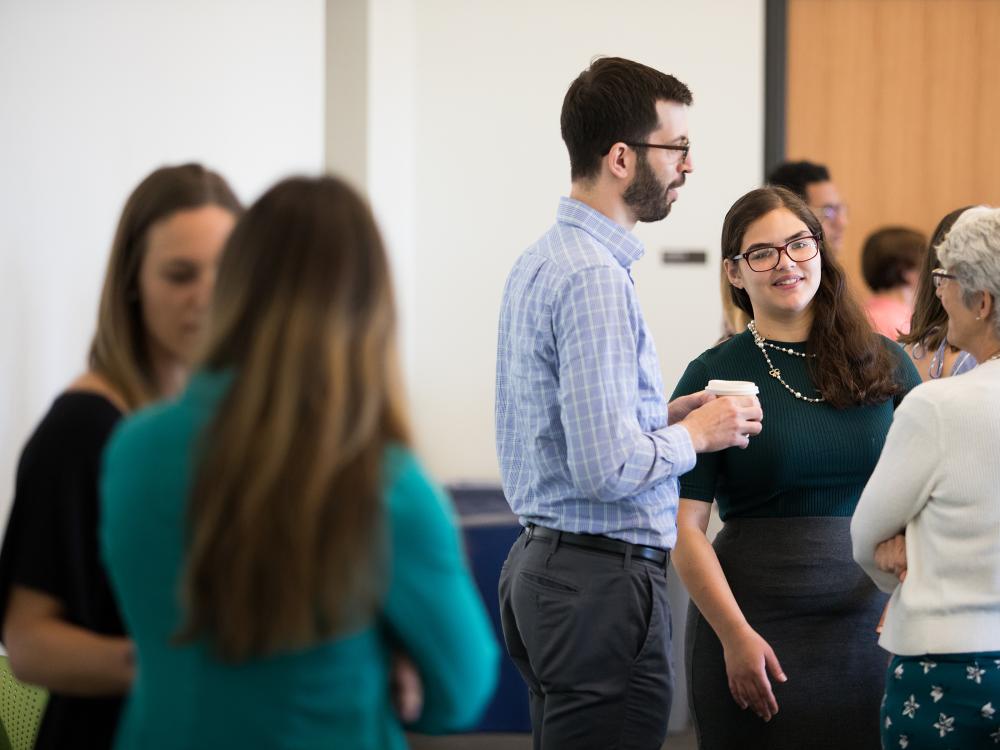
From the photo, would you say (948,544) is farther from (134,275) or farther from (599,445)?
(134,275)

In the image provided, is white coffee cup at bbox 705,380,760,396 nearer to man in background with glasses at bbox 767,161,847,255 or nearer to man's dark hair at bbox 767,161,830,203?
man in background with glasses at bbox 767,161,847,255

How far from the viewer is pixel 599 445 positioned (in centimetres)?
186

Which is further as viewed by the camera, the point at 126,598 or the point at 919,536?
the point at 919,536

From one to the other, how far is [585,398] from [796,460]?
1.76ft

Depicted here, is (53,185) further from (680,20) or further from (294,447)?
(680,20)

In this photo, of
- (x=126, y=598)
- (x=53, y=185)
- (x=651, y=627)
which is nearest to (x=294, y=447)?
(x=126, y=598)

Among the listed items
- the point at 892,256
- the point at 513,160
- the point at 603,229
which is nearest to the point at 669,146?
the point at 603,229

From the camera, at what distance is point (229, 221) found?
1.47 metres

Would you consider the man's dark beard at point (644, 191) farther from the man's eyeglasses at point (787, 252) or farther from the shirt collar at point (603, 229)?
the man's eyeglasses at point (787, 252)

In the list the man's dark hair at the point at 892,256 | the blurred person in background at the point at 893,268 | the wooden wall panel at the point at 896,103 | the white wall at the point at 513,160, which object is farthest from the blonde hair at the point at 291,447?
the wooden wall panel at the point at 896,103

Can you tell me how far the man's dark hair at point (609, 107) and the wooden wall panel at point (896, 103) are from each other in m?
3.65

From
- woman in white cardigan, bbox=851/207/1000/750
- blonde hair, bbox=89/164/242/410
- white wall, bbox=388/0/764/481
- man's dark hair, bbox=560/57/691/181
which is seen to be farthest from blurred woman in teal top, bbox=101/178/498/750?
white wall, bbox=388/0/764/481

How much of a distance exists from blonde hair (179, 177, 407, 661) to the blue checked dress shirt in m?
0.77

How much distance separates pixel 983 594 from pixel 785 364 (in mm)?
676
